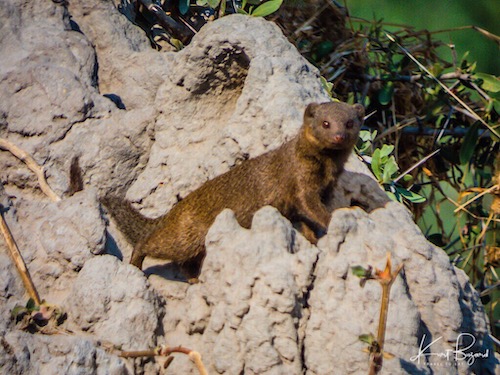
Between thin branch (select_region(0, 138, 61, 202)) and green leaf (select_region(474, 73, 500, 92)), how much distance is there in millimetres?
2597

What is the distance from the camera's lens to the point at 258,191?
353 centimetres

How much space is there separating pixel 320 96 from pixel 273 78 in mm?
258

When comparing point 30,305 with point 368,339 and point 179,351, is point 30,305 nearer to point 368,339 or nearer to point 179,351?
point 179,351

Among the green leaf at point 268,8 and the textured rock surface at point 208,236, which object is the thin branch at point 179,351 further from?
the green leaf at point 268,8

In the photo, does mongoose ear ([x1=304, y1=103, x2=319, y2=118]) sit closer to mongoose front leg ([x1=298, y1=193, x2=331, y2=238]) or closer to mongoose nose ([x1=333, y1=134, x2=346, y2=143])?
mongoose nose ([x1=333, y1=134, x2=346, y2=143])

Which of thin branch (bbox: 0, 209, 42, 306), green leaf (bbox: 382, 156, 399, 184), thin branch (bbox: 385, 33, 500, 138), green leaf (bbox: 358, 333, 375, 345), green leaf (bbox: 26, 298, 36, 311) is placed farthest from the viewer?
thin branch (bbox: 385, 33, 500, 138)

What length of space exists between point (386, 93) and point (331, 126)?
5.61ft

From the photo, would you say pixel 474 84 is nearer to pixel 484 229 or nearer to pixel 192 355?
pixel 484 229

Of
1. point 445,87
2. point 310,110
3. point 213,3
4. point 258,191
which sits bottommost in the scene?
point 445,87

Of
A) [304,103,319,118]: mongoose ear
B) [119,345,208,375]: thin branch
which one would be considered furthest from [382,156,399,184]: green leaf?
[119,345,208,375]: thin branch

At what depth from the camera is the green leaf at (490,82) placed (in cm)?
475

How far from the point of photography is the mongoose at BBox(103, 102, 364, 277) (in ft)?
11.5
